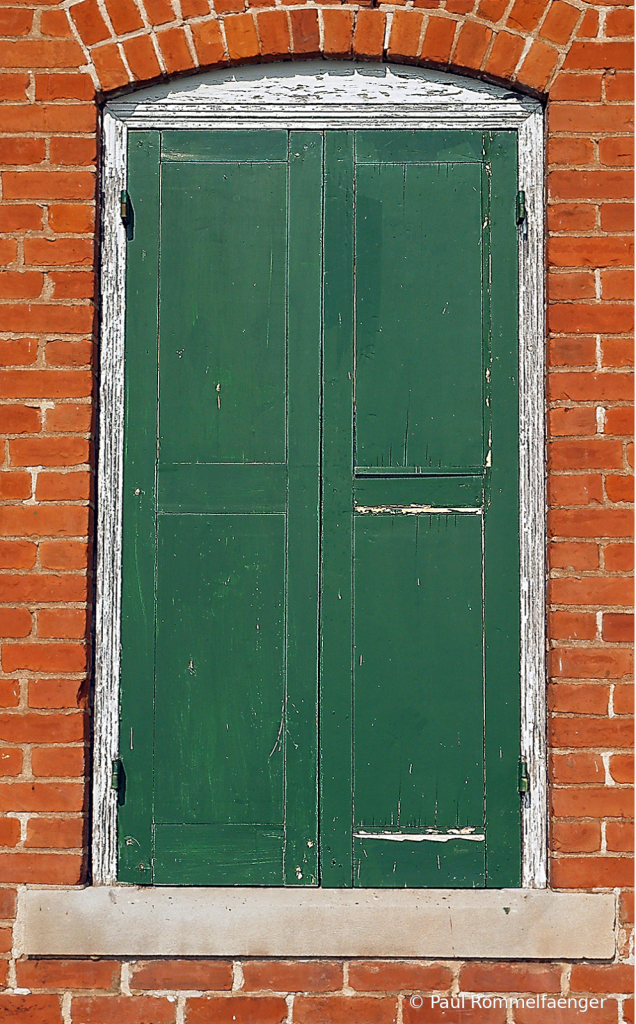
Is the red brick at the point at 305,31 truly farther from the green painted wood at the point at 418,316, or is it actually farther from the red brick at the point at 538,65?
the red brick at the point at 538,65

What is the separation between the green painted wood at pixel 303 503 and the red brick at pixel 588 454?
728mm

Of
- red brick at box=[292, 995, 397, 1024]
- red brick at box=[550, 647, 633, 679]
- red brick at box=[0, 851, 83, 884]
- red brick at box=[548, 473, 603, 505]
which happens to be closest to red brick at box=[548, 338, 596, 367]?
red brick at box=[548, 473, 603, 505]

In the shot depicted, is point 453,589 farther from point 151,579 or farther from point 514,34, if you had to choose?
point 514,34

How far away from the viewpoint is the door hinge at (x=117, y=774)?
289 centimetres

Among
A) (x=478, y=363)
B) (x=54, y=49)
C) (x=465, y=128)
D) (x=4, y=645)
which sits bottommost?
(x=4, y=645)

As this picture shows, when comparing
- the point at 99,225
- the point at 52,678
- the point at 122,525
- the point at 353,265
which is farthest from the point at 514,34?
the point at 52,678

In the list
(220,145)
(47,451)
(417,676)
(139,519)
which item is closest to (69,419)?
(47,451)

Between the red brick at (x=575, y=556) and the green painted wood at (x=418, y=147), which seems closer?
the red brick at (x=575, y=556)

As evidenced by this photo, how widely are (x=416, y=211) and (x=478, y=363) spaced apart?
512mm

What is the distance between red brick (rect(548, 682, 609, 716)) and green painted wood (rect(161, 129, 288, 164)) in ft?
6.11

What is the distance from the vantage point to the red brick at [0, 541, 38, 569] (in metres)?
2.87

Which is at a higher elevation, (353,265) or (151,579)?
(353,265)

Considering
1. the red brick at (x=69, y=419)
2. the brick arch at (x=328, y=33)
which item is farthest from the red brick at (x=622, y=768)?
the brick arch at (x=328, y=33)

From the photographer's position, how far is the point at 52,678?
286 centimetres
